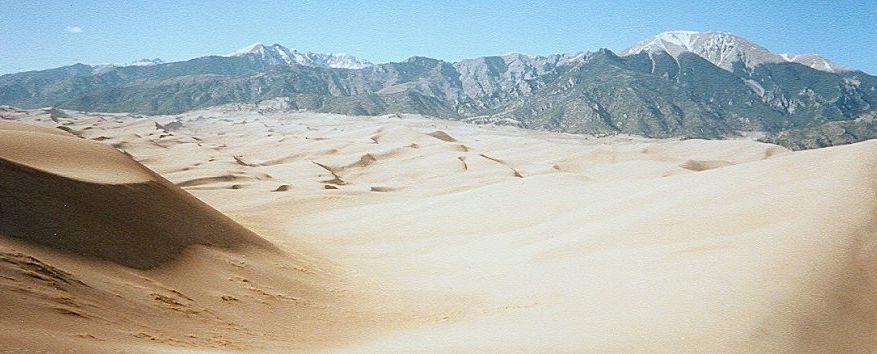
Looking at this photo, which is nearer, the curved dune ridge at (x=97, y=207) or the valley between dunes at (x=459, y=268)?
the valley between dunes at (x=459, y=268)

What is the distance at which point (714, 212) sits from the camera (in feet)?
48.3

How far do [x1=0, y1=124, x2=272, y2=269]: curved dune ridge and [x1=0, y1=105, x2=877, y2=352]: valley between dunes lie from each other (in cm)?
6

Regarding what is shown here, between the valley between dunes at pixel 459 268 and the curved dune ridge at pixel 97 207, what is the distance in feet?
0.20

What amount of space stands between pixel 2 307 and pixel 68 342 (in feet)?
3.66

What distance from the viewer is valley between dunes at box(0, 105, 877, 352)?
7086 millimetres

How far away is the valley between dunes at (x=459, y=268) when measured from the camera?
7086 mm

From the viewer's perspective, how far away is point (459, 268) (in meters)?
15.7

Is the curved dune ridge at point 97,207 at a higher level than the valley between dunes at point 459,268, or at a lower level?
higher

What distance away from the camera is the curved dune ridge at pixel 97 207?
380 inches

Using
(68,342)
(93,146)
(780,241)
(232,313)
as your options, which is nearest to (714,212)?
(780,241)

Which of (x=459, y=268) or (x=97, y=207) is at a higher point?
(x=97, y=207)

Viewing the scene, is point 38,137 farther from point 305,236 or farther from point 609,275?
point 609,275

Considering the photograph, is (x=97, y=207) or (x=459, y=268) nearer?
(x=97, y=207)

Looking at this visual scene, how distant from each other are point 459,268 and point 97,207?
9390 millimetres
